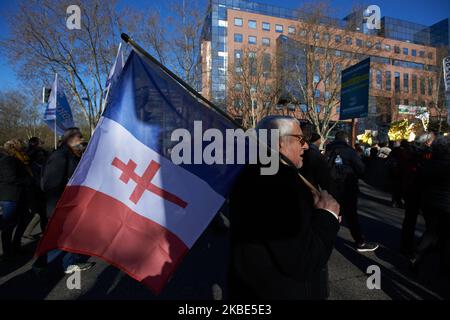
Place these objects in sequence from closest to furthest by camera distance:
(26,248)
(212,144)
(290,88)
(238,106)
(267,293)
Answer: (267,293), (212,144), (26,248), (290,88), (238,106)

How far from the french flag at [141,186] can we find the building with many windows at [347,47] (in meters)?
17.9

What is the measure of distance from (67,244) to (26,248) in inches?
161

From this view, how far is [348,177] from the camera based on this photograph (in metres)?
4.30

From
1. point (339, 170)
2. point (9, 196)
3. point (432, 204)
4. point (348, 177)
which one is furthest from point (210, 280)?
point (9, 196)

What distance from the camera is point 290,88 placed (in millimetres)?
26594

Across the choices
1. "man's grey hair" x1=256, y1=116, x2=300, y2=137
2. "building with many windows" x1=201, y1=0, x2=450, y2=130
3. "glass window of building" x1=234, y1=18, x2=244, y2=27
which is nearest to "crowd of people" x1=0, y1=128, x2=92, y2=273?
"man's grey hair" x1=256, y1=116, x2=300, y2=137

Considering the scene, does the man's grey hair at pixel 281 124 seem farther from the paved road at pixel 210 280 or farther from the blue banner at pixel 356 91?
the blue banner at pixel 356 91

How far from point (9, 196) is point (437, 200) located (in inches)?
224

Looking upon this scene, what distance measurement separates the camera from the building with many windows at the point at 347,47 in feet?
74.3

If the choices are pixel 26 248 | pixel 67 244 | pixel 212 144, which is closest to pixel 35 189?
pixel 26 248

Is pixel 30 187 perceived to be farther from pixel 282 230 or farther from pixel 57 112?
pixel 282 230

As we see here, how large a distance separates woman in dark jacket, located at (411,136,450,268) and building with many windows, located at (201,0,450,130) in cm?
1678

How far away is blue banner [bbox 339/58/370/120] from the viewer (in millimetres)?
9062
